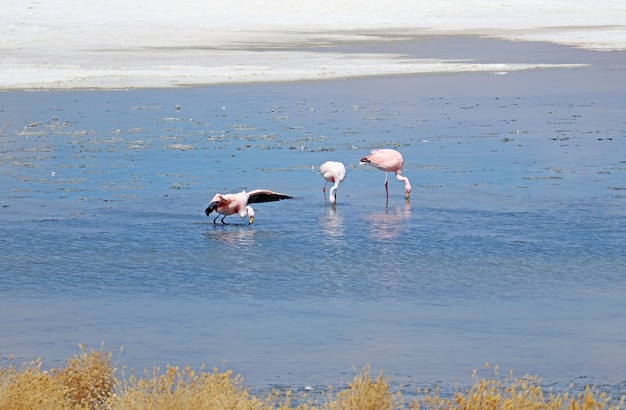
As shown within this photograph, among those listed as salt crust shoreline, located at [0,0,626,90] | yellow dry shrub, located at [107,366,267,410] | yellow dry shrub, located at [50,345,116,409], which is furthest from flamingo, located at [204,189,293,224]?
salt crust shoreline, located at [0,0,626,90]

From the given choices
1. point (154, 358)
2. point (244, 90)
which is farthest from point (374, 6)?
point (154, 358)

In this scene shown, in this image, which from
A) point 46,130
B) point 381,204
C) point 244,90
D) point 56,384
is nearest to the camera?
point 56,384

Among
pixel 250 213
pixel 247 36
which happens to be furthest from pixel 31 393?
pixel 247 36

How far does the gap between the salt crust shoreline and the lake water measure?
10638 millimetres

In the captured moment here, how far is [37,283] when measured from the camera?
11.1 m

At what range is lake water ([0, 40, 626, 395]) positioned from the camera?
29.1 ft

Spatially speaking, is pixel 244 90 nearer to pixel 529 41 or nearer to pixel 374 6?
pixel 529 41

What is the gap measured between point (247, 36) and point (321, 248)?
1710 inches

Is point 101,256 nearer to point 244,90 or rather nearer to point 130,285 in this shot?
point 130,285

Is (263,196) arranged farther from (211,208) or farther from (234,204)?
(211,208)

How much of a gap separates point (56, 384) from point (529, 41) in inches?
1819

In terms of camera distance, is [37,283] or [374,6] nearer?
[37,283]

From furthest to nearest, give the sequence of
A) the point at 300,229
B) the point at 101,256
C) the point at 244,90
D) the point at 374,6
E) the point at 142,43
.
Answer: the point at 374,6
the point at 142,43
the point at 244,90
the point at 300,229
the point at 101,256

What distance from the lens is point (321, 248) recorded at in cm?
1244
